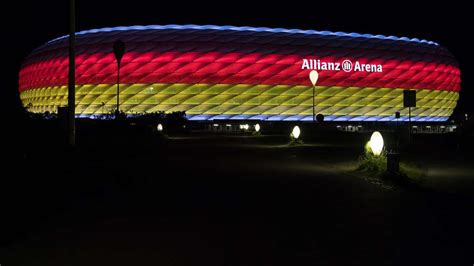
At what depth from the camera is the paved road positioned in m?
7.40

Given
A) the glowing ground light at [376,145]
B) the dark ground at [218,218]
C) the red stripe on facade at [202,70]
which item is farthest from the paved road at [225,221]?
the red stripe on facade at [202,70]

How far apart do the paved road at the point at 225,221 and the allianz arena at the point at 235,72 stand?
66383 millimetres

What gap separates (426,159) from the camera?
24734mm

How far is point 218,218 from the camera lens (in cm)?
1025

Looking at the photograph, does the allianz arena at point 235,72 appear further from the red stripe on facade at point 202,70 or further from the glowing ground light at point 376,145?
the glowing ground light at point 376,145

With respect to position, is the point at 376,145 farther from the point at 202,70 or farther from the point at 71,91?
the point at 202,70

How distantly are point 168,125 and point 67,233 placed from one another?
56.5 m

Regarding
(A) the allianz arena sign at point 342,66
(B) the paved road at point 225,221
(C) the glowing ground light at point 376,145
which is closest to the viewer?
(B) the paved road at point 225,221

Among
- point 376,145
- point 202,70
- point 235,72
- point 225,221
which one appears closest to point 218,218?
point 225,221

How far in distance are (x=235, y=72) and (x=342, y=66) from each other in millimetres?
15777

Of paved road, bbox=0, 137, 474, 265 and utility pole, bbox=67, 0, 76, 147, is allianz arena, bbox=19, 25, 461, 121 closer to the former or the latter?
utility pole, bbox=67, 0, 76, 147

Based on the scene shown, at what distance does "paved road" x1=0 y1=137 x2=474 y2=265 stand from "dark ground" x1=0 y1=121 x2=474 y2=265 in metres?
0.02

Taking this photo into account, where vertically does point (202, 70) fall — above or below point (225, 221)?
above

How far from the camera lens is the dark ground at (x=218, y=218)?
7.43m
